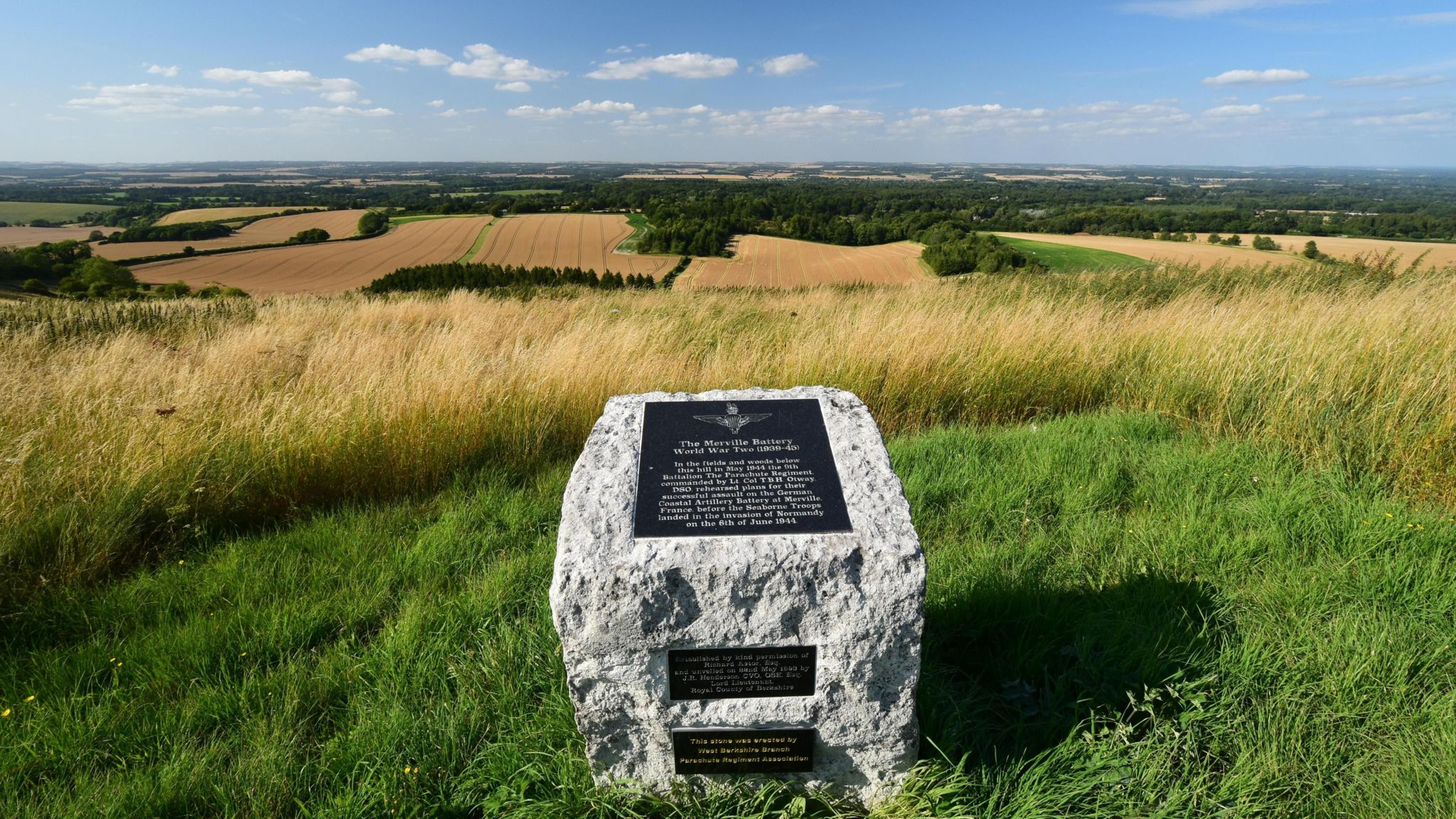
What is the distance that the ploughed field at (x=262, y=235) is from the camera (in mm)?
35656

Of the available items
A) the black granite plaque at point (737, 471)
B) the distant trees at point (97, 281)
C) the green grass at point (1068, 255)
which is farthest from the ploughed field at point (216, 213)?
the black granite plaque at point (737, 471)

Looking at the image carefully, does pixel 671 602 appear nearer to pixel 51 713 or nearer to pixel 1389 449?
pixel 51 713

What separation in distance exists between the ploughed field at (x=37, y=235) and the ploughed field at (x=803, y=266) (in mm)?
36174

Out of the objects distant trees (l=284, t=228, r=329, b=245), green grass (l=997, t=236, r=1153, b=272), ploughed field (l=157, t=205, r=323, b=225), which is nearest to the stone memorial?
green grass (l=997, t=236, r=1153, b=272)

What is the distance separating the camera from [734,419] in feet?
7.76

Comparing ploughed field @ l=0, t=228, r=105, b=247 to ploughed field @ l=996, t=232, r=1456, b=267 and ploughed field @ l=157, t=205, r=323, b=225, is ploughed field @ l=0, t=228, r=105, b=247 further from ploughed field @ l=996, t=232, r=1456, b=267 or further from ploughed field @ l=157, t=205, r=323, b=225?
ploughed field @ l=996, t=232, r=1456, b=267

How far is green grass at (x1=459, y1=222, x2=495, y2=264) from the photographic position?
1415 inches

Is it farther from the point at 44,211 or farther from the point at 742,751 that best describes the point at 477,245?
the point at 44,211

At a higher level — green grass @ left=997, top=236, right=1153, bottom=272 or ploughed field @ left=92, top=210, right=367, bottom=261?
ploughed field @ left=92, top=210, right=367, bottom=261

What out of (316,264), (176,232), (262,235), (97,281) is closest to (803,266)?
(316,264)

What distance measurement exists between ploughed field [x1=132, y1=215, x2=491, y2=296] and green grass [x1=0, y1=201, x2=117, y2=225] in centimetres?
2760

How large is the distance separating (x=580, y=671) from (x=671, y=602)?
345mm

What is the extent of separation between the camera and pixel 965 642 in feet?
8.23

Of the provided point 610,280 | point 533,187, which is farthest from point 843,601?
point 533,187
